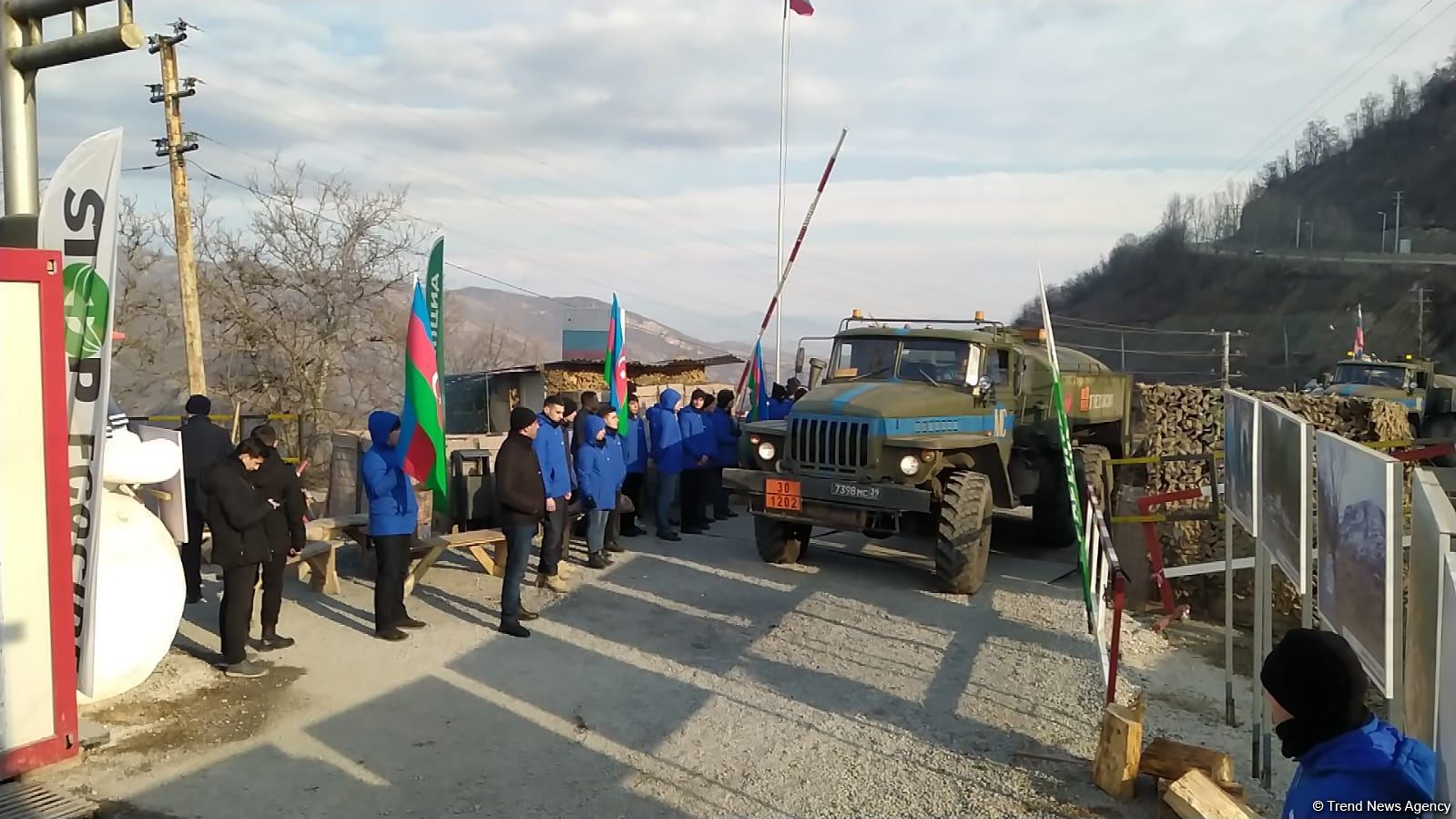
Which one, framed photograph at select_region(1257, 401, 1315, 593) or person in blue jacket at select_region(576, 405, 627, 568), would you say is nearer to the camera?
framed photograph at select_region(1257, 401, 1315, 593)

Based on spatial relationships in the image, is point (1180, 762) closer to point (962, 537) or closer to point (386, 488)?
point (962, 537)

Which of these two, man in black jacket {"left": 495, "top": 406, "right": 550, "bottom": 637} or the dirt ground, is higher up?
man in black jacket {"left": 495, "top": 406, "right": 550, "bottom": 637}

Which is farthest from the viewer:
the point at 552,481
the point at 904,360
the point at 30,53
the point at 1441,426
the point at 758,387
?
the point at 1441,426

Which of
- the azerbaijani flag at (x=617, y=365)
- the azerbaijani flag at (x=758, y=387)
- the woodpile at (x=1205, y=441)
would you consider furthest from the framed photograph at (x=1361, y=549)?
the azerbaijani flag at (x=758, y=387)

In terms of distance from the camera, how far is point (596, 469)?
9.15m

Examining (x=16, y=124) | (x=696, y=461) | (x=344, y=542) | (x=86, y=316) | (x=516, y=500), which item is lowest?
(x=344, y=542)

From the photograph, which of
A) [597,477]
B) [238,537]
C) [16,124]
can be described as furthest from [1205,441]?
[16,124]

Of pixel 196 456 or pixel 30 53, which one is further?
pixel 196 456

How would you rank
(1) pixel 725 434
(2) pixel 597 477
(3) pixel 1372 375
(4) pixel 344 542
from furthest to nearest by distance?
(3) pixel 1372 375
(1) pixel 725 434
(2) pixel 597 477
(4) pixel 344 542

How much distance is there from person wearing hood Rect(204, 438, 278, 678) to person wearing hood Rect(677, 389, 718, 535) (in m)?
5.46

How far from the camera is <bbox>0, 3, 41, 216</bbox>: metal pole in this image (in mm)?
5340

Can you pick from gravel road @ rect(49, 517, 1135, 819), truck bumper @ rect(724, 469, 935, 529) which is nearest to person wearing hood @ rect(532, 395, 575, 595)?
gravel road @ rect(49, 517, 1135, 819)

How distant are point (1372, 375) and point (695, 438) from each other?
16501 millimetres

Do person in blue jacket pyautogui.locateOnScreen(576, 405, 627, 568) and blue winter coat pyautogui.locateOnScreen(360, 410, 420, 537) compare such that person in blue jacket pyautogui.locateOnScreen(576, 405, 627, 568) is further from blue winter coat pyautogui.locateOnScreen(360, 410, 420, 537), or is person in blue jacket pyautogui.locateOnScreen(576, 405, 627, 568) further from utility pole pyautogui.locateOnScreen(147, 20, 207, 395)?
utility pole pyautogui.locateOnScreen(147, 20, 207, 395)
